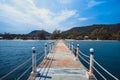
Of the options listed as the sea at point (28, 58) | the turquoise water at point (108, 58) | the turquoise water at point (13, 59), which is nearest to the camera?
the sea at point (28, 58)

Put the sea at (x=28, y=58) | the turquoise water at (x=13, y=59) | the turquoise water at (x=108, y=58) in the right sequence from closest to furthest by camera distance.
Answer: the sea at (x=28, y=58), the turquoise water at (x=13, y=59), the turquoise water at (x=108, y=58)

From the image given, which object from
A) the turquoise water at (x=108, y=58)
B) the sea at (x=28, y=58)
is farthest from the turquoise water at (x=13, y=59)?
the turquoise water at (x=108, y=58)

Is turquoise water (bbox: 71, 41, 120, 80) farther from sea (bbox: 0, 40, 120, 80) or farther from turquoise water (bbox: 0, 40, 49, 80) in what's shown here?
turquoise water (bbox: 0, 40, 49, 80)

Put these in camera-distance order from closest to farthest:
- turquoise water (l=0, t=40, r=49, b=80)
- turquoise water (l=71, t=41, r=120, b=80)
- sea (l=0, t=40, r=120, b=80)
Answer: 1. sea (l=0, t=40, r=120, b=80)
2. turquoise water (l=0, t=40, r=49, b=80)
3. turquoise water (l=71, t=41, r=120, b=80)

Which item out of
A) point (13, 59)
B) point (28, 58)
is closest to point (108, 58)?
point (28, 58)

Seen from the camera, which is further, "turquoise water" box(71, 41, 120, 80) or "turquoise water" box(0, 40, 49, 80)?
"turquoise water" box(71, 41, 120, 80)

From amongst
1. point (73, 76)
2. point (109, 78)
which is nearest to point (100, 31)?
point (109, 78)

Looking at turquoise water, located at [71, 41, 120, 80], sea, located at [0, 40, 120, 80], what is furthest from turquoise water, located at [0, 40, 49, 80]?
turquoise water, located at [71, 41, 120, 80]

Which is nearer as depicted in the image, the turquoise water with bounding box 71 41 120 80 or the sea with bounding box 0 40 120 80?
the sea with bounding box 0 40 120 80

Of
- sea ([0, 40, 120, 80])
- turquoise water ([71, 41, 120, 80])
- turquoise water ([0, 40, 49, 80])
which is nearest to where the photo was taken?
sea ([0, 40, 120, 80])

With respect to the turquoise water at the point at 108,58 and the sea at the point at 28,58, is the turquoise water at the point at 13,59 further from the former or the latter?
the turquoise water at the point at 108,58

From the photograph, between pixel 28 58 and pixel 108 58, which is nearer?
pixel 108 58

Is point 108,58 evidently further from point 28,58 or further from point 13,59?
point 13,59

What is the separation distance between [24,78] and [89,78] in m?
8.03
